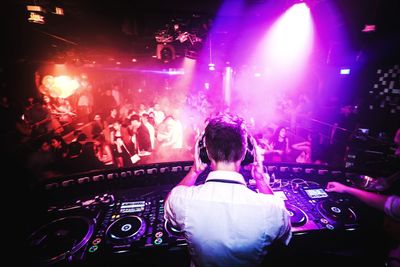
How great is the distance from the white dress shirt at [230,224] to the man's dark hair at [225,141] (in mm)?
216

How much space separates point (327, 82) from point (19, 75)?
47.3 ft

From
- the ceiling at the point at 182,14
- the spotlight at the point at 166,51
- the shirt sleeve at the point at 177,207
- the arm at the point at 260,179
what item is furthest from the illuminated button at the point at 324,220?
the spotlight at the point at 166,51

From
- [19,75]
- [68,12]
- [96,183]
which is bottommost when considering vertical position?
[96,183]

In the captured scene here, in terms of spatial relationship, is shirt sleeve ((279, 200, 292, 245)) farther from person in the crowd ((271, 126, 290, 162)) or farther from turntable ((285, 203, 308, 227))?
person in the crowd ((271, 126, 290, 162))

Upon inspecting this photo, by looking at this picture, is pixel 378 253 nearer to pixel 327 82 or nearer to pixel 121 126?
pixel 121 126

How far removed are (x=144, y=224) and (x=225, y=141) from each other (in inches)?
42.9

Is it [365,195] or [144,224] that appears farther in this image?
[365,195]

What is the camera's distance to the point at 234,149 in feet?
4.29

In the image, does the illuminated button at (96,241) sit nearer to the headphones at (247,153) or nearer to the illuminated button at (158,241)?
the illuminated button at (158,241)

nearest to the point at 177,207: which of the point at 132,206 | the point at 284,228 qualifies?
the point at 284,228

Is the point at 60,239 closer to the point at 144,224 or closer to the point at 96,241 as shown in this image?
the point at 96,241

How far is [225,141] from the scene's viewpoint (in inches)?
51.1

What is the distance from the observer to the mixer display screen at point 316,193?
7.23 feet

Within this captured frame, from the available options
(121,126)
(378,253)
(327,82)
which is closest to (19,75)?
(121,126)
